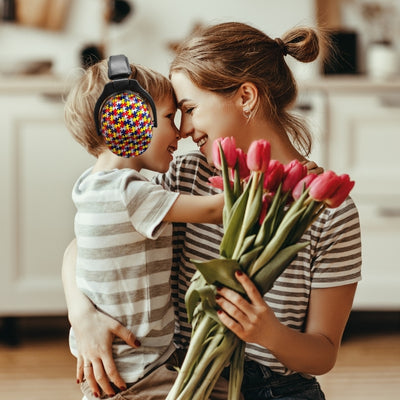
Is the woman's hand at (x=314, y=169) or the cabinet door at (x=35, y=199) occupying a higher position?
the woman's hand at (x=314, y=169)

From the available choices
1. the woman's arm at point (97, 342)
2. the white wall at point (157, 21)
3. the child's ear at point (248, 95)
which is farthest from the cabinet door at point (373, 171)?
the woman's arm at point (97, 342)

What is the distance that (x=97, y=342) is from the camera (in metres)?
1.29

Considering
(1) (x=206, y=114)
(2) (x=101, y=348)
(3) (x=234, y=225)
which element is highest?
(1) (x=206, y=114)

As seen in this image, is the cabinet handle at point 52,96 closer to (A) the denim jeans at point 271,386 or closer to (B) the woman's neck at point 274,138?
(B) the woman's neck at point 274,138

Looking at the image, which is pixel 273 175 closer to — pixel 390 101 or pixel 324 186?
pixel 324 186

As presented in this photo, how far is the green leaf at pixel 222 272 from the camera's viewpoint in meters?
0.95

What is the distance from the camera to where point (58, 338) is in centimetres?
333

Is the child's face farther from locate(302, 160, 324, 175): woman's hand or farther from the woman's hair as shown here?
locate(302, 160, 324, 175): woman's hand

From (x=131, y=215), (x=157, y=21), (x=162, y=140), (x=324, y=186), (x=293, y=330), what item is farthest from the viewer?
(x=157, y=21)

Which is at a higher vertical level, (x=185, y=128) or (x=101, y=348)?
(x=185, y=128)

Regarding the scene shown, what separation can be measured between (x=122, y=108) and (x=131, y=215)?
0.19 m

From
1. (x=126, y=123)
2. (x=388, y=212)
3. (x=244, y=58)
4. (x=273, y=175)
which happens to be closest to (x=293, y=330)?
(x=273, y=175)

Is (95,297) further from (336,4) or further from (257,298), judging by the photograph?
(336,4)

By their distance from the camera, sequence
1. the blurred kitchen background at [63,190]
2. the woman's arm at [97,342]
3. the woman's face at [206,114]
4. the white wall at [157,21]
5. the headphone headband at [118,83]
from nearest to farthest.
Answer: the headphone headband at [118,83]
the woman's arm at [97,342]
the woman's face at [206,114]
the blurred kitchen background at [63,190]
the white wall at [157,21]
